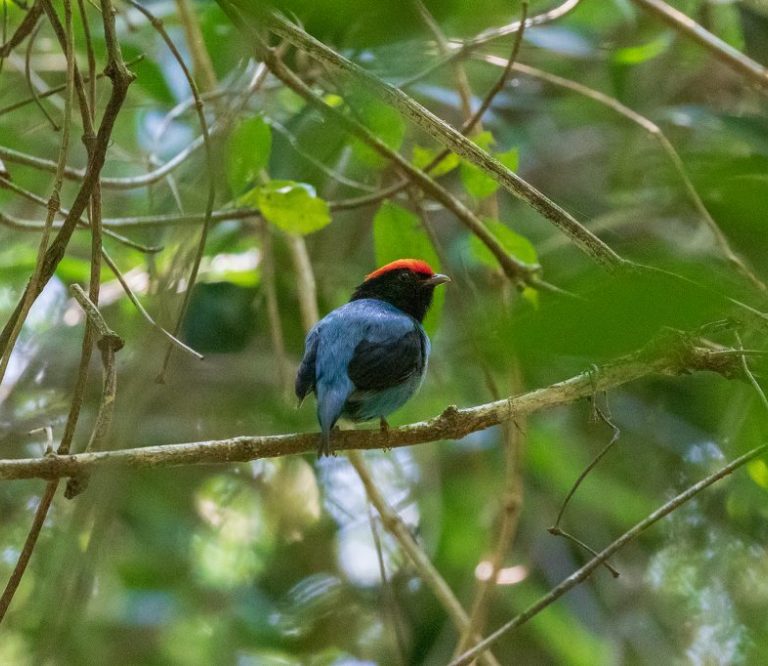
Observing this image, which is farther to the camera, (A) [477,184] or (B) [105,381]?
(A) [477,184]

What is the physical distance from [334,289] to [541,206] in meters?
3.26

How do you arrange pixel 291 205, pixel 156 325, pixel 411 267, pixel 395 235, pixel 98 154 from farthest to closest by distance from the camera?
pixel 411 267
pixel 395 235
pixel 291 205
pixel 98 154
pixel 156 325

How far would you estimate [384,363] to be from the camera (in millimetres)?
3910

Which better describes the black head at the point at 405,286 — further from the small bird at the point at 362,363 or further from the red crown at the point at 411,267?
the small bird at the point at 362,363

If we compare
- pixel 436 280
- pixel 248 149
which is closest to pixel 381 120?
pixel 248 149

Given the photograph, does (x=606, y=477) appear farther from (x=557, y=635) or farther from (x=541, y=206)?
(x=541, y=206)

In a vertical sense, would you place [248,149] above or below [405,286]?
above

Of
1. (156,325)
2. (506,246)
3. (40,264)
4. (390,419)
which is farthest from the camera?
(390,419)

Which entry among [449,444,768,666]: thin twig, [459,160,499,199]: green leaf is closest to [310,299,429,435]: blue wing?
[459,160,499,199]: green leaf

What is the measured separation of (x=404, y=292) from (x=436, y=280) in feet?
1.02

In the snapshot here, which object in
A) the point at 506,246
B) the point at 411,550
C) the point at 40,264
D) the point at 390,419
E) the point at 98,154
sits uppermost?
the point at 98,154

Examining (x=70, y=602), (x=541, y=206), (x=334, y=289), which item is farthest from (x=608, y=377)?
(x=334, y=289)

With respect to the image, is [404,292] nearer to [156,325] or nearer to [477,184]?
[477,184]

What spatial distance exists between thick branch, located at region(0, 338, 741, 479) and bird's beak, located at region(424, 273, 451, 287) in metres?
1.29
